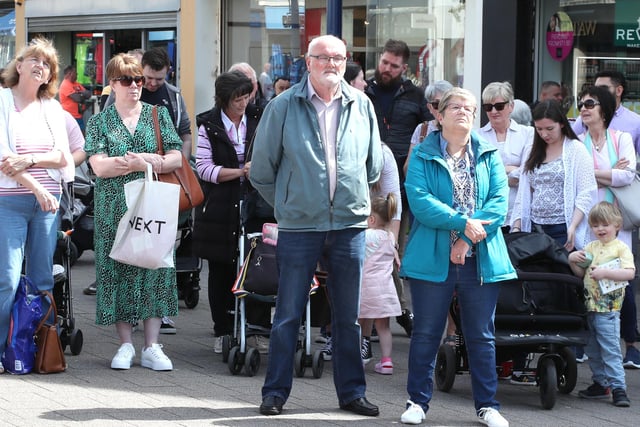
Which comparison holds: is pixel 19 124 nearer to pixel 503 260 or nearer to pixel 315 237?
pixel 315 237

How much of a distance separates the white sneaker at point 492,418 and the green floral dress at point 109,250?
244 cm

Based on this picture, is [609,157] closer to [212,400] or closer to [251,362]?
[251,362]

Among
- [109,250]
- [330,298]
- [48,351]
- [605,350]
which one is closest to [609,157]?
[605,350]

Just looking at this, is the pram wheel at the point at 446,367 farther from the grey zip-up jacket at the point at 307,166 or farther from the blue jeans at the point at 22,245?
the blue jeans at the point at 22,245

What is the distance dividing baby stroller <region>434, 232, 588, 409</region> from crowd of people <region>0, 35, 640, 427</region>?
145 mm

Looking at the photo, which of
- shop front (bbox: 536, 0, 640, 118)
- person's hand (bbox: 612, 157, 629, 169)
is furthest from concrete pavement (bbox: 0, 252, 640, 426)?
shop front (bbox: 536, 0, 640, 118)

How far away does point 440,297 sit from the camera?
22.6 feet

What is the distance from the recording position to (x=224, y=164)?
28.7 ft

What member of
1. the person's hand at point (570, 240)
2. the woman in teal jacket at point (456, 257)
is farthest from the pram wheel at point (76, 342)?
the person's hand at point (570, 240)

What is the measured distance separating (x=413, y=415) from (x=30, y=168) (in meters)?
2.93

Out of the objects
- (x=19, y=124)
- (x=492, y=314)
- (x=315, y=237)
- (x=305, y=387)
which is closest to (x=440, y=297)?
(x=492, y=314)

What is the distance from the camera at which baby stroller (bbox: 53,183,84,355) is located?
342 inches

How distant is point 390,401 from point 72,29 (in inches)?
560

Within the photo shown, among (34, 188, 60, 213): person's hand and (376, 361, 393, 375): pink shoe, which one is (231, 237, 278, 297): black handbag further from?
(34, 188, 60, 213): person's hand
